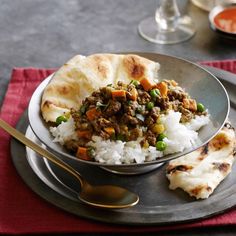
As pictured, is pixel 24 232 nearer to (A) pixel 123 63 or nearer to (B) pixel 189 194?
(B) pixel 189 194

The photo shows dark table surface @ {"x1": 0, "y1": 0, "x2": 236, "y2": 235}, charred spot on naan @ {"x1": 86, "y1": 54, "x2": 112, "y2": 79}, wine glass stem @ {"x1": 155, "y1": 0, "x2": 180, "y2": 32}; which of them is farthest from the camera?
wine glass stem @ {"x1": 155, "y1": 0, "x2": 180, "y2": 32}

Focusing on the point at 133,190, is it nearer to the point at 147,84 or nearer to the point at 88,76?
the point at 147,84

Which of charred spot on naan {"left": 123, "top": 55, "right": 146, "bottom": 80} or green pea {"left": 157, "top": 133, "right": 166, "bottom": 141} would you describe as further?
charred spot on naan {"left": 123, "top": 55, "right": 146, "bottom": 80}

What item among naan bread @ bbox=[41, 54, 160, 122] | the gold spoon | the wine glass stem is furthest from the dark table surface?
the gold spoon

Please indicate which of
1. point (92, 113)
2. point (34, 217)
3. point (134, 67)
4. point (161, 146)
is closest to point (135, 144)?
point (161, 146)

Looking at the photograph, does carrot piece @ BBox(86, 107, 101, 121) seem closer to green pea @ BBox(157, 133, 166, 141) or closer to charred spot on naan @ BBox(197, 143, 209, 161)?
green pea @ BBox(157, 133, 166, 141)

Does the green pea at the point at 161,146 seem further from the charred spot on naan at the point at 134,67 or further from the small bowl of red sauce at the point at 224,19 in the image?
the small bowl of red sauce at the point at 224,19
